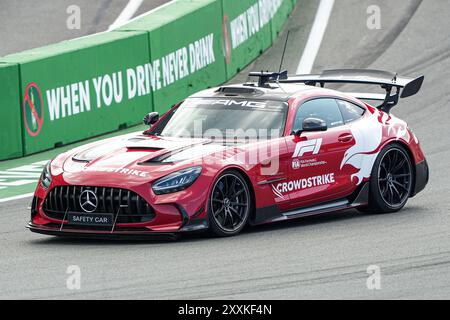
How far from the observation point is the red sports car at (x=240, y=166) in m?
11.3

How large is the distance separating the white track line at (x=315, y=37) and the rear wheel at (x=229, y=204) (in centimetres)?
1195

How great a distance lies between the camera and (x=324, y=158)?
12641mm

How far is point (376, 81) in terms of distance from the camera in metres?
13.8

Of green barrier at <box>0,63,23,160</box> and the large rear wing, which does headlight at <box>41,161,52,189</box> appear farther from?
green barrier at <box>0,63,23,160</box>

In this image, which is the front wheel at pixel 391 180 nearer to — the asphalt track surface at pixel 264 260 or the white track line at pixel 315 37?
the asphalt track surface at pixel 264 260

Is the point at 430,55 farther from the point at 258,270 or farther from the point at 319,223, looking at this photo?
the point at 258,270

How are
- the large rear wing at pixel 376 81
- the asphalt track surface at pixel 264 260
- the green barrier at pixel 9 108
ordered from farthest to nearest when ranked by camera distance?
the green barrier at pixel 9 108, the large rear wing at pixel 376 81, the asphalt track surface at pixel 264 260

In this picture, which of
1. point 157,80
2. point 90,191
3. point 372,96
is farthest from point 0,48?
point 90,191

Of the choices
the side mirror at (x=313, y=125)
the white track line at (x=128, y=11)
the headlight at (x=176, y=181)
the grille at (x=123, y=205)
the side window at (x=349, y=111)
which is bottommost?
the grille at (x=123, y=205)

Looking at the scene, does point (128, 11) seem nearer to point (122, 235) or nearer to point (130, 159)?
point (130, 159)

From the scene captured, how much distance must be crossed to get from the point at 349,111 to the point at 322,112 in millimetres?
422

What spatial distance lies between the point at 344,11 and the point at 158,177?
57.2 ft

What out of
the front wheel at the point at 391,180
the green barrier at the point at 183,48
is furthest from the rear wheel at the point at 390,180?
the green barrier at the point at 183,48

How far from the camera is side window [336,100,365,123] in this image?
13.1m
